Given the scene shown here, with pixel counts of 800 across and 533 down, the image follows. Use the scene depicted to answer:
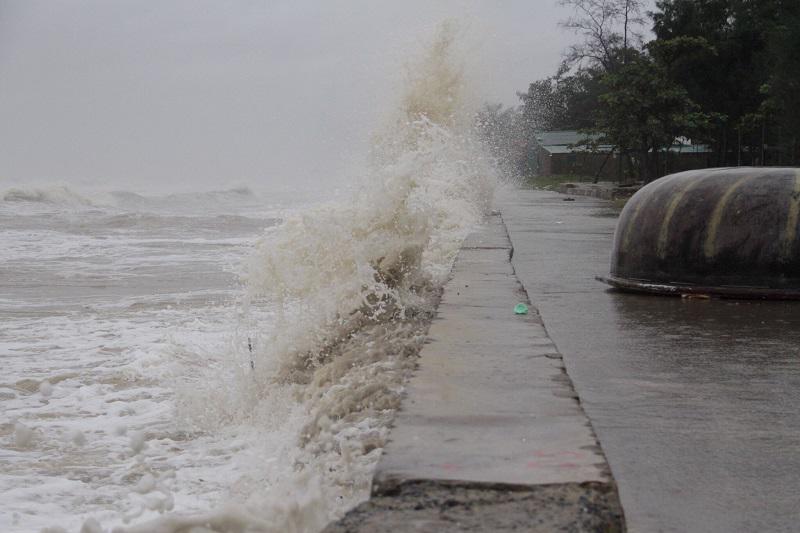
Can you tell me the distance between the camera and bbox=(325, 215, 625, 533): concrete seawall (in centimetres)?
176

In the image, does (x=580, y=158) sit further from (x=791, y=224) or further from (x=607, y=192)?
(x=791, y=224)

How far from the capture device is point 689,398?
9.87 feet

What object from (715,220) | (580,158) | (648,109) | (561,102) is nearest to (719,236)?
(715,220)

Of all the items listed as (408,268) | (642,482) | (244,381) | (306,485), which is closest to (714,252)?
(408,268)

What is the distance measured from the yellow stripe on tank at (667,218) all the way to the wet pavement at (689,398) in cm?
28

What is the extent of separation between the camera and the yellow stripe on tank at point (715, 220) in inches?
198

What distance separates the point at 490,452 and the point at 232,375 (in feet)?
8.88

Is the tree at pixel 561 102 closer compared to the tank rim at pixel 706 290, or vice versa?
the tank rim at pixel 706 290

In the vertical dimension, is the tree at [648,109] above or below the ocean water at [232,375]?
above

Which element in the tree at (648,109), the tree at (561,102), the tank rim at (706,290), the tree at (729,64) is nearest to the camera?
the tank rim at (706,290)

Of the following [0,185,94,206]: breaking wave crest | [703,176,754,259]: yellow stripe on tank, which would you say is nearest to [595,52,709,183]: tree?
[0,185,94,206]: breaking wave crest

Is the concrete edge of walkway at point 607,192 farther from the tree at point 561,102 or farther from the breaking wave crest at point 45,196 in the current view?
the tree at point 561,102

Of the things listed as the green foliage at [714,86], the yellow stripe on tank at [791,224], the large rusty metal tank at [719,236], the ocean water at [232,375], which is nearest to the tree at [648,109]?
the green foliage at [714,86]

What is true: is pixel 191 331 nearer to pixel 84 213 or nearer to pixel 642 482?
pixel 642 482
